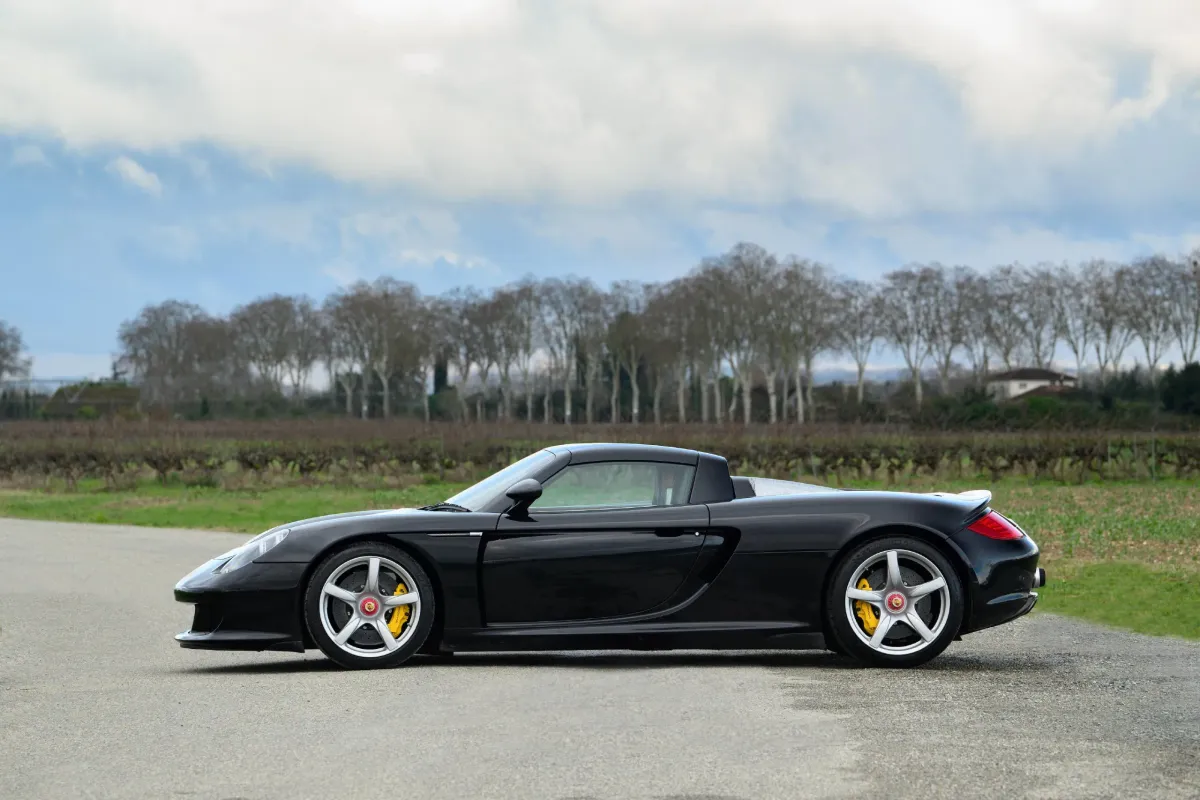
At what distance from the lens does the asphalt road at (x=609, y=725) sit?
5.71 m

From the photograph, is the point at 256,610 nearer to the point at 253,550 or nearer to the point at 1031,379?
the point at 253,550

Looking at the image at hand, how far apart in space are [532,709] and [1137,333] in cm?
11818

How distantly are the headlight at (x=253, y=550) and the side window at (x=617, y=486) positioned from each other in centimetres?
149

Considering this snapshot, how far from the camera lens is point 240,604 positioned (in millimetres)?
8875

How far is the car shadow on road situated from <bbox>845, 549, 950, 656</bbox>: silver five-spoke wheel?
0.69ft

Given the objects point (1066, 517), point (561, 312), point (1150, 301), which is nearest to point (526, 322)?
point (561, 312)

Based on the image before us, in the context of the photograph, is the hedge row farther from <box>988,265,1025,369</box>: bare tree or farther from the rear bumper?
<box>988,265,1025,369</box>: bare tree

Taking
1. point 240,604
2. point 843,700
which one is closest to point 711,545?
point 843,700

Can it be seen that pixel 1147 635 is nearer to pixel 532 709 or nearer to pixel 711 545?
pixel 711 545

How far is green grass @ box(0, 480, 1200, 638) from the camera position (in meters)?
14.0

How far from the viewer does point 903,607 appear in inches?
353

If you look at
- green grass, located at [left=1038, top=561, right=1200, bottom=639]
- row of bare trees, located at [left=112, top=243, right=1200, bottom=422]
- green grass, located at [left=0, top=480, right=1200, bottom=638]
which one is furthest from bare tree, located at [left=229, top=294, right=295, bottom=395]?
green grass, located at [left=1038, top=561, right=1200, bottom=639]

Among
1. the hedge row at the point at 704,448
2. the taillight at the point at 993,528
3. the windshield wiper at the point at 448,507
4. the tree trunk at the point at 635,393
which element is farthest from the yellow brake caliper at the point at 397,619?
the tree trunk at the point at 635,393

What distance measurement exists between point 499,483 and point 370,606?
3.53 ft
